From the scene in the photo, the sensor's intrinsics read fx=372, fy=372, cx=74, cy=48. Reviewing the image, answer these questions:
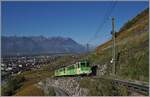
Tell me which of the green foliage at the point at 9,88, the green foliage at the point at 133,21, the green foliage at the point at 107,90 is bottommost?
the green foliage at the point at 9,88

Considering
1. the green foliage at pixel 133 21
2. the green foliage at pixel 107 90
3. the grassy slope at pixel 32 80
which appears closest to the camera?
the green foliage at pixel 107 90

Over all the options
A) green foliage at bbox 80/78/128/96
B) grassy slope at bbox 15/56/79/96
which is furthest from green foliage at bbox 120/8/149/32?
green foliage at bbox 80/78/128/96

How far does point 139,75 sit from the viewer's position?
35.0 meters

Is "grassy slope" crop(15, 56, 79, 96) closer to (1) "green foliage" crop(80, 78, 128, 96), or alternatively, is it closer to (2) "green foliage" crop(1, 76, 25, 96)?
(2) "green foliage" crop(1, 76, 25, 96)

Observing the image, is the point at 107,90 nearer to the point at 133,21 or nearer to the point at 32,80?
the point at 32,80

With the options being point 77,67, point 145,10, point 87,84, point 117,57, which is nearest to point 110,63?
point 117,57

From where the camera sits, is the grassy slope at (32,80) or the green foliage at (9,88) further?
the green foliage at (9,88)

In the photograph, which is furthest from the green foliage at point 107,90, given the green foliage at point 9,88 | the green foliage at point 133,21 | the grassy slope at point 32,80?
the green foliage at point 133,21

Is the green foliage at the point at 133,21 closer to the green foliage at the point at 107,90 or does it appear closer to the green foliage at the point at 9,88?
the green foliage at the point at 9,88

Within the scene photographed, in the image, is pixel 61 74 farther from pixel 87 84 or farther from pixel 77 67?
pixel 87 84

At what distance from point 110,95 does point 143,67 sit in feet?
43.4

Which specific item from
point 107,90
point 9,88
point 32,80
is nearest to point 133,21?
point 32,80

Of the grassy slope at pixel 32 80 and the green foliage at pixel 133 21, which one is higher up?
the green foliage at pixel 133 21

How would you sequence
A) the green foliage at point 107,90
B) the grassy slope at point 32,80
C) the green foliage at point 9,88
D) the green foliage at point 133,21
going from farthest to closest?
the green foliage at point 133,21
the green foliage at point 9,88
the grassy slope at point 32,80
the green foliage at point 107,90
